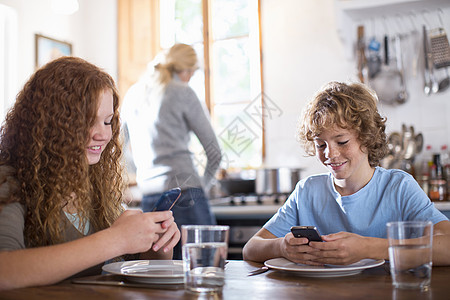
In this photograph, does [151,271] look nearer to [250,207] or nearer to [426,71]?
[250,207]

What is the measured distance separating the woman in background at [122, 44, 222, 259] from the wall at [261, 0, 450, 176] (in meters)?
1.22

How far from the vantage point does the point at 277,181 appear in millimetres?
3043

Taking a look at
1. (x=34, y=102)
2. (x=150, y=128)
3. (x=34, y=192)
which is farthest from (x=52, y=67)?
(x=150, y=128)

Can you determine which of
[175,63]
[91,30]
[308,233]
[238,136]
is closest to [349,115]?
[308,233]

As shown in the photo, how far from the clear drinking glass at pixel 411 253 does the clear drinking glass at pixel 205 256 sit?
0.29 m

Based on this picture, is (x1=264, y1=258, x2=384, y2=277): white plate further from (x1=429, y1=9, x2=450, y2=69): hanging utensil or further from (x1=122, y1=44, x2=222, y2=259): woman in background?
(x1=429, y1=9, x2=450, y2=69): hanging utensil

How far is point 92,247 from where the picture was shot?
975mm

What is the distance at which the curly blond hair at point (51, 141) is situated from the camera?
1.11 metres

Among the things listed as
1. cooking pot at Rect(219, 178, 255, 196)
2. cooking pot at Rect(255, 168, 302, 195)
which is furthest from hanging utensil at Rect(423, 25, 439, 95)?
cooking pot at Rect(219, 178, 255, 196)

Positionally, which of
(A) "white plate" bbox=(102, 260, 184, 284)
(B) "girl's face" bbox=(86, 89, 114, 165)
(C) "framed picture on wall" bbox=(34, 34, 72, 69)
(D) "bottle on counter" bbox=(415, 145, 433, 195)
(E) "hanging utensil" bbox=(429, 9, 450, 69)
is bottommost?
(A) "white plate" bbox=(102, 260, 184, 284)

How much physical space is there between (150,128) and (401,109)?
5.28 feet

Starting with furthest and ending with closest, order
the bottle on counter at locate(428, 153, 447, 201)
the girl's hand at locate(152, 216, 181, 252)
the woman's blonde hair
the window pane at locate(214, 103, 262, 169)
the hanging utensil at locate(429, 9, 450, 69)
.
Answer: the window pane at locate(214, 103, 262, 169) < the hanging utensil at locate(429, 9, 450, 69) < the bottle on counter at locate(428, 153, 447, 201) < the woman's blonde hair < the girl's hand at locate(152, 216, 181, 252)

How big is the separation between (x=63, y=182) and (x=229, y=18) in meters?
2.94

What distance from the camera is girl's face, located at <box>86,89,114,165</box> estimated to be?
3.97 feet
